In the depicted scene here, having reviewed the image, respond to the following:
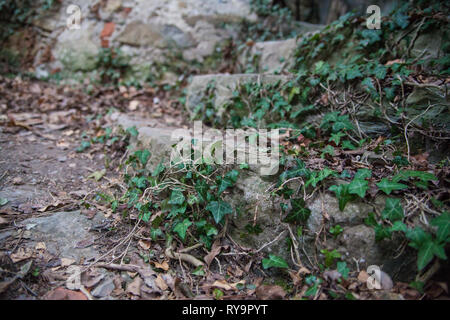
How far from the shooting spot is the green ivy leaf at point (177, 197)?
1920 millimetres

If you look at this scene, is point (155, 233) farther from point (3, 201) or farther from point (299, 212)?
point (3, 201)

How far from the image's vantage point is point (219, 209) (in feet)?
6.00

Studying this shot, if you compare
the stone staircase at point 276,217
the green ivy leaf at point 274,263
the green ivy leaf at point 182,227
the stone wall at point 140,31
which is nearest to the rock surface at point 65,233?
the green ivy leaf at point 182,227

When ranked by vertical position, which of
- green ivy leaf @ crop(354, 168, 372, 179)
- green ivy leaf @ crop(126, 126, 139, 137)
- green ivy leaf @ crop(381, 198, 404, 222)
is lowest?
green ivy leaf @ crop(381, 198, 404, 222)

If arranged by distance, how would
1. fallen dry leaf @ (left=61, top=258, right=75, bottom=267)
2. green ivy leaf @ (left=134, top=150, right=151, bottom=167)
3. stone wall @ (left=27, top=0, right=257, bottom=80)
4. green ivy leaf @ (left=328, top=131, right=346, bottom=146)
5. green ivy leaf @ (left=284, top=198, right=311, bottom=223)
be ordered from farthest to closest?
stone wall @ (left=27, top=0, right=257, bottom=80), green ivy leaf @ (left=134, top=150, right=151, bottom=167), green ivy leaf @ (left=328, top=131, right=346, bottom=146), green ivy leaf @ (left=284, top=198, right=311, bottom=223), fallen dry leaf @ (left=61, top=258, right=75, bottom=267)

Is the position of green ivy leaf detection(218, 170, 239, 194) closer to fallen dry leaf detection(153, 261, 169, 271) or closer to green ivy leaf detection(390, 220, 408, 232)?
fallen dry leaf detection(153, 261, 169, 271)

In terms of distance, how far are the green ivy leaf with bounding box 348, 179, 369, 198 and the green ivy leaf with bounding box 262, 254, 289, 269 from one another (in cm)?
63

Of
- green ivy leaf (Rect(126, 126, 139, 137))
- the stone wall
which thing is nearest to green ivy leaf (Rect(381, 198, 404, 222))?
green ivy leaf (Rect(126, 126, 139, 137))

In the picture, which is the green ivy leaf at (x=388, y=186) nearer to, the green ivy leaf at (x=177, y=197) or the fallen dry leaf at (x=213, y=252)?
the fallen dry leaf at (x=213, y=252)

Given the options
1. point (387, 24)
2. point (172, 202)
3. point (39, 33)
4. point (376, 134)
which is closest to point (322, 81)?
point (376, 134)

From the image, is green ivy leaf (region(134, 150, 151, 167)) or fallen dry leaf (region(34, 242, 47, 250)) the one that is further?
green ivy leaf (region(134, 150, 151, 167))

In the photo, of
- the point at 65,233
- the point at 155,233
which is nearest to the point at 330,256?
the point at 155,233

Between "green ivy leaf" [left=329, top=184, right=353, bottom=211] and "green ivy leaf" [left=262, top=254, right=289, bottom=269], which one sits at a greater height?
"green ivy leaf" [left=329, top=184, right=353, bottom=211]

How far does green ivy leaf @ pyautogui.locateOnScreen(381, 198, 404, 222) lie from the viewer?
1562mm
